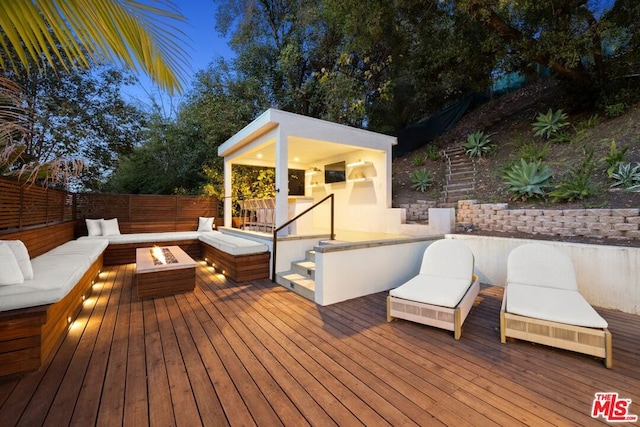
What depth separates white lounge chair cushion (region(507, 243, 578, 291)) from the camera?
3.28m

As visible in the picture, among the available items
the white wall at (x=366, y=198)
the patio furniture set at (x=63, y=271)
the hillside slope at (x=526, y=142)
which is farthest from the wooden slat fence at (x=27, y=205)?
the hillside slope at (x=526, y=142)

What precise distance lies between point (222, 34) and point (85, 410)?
13.3 meters

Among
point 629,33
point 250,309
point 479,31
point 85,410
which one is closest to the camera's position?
point 85,410

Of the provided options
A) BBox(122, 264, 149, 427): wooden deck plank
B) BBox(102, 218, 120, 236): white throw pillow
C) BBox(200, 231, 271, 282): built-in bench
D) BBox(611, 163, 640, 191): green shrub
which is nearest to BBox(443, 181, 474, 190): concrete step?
BBox(611, 163, 640, 191): green shrub

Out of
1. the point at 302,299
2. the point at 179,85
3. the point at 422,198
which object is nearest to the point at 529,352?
the point at 302,299

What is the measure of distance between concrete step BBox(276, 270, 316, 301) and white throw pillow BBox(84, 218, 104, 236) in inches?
204

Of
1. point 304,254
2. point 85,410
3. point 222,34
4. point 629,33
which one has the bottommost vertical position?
point 85,410

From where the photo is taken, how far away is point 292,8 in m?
10.5

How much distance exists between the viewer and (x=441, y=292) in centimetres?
321

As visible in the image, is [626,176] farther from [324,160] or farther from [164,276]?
[164,276]

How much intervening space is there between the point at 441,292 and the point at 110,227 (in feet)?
25.8

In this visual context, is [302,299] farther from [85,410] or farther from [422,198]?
[422,198]
